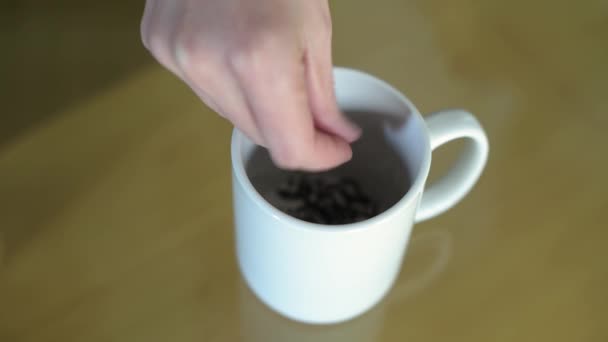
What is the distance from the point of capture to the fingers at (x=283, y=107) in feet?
0.71

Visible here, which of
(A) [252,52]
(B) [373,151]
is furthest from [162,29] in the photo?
(B) [373,151]

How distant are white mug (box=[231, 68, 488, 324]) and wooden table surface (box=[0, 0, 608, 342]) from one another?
0.03 meters

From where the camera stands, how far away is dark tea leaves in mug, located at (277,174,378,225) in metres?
0.38

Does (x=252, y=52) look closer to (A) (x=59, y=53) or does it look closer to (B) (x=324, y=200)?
(B) (x=324, y=200)

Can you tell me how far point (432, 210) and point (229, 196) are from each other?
0.13 metres

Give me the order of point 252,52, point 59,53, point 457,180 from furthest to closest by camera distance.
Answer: point 59,53
point 457,180
point 252,52

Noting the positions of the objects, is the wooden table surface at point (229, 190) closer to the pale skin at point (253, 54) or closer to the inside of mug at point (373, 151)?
the inside of mug at point (373, 151)

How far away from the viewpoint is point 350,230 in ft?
0.95

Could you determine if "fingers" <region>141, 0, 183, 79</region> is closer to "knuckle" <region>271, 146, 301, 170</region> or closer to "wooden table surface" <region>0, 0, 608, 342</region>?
"knuckle" <region>271, 146, 301, 170</region>

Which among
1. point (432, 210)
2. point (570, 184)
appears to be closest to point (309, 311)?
point (432, 210)

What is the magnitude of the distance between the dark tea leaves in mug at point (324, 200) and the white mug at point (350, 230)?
38 mm

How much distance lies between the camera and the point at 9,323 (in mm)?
365

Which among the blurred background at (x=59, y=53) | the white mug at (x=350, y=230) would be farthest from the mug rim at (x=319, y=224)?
the blurred background at (x=59, y=53)

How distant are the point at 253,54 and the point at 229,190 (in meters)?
0.21
